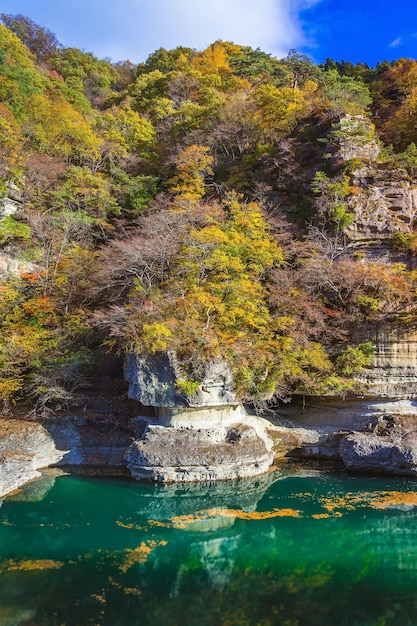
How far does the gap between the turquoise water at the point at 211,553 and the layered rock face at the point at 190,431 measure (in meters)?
0.63

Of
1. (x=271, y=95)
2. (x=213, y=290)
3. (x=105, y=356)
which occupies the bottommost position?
(x=105, y=356)

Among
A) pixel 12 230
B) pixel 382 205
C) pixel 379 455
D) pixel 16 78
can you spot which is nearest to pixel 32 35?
pixel 16 78

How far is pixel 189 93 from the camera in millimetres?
36750

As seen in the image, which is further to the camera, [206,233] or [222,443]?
[206,233]

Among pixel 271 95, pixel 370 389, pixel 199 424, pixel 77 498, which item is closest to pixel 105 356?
pixel 199 424

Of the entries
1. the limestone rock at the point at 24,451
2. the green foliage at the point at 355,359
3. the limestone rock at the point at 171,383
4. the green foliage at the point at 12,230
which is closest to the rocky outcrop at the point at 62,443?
the limestone rock at the point at 24,451

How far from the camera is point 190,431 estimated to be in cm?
1612

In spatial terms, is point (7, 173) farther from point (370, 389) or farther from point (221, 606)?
point (221, 606)

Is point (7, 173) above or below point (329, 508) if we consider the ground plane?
above

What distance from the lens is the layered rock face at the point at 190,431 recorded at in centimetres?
1527

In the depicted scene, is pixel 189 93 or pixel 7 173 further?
pixel 189 93

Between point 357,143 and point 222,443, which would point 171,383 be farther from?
point 357,143

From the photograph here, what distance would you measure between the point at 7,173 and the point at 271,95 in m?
16.7

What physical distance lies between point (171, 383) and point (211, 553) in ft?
21.5
